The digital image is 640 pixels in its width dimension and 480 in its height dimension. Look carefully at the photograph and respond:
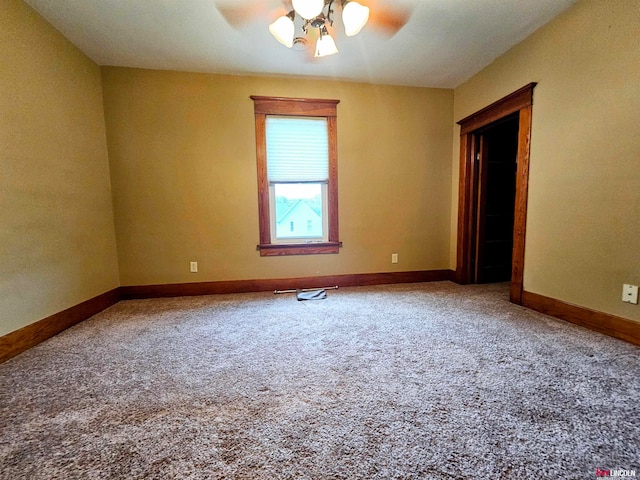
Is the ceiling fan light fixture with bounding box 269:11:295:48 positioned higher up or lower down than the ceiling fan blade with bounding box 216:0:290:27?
lower down

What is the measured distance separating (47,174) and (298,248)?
222cm

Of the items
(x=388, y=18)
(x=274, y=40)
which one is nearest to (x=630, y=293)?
(x=388, y=18)

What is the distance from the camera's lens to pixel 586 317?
75.6 inches

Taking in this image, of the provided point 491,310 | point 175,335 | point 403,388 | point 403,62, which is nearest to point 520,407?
point 403,388

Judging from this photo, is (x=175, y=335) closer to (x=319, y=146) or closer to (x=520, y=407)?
(x=520, y=407)

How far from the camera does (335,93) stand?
3.02 metres

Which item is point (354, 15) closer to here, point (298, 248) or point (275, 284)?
point (298, 248)

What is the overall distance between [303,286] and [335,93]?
7.51 ft

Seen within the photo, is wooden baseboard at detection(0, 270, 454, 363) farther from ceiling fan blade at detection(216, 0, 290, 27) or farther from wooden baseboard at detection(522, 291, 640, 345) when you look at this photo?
ceiling fan blade at detection(216, 0, 290, 27)

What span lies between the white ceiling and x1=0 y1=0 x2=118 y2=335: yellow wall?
0.95 ft

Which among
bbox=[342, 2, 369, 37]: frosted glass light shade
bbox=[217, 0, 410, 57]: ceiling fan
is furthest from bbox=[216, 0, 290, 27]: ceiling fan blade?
bbox=[342, 2, 369, 37]: frosted glass light shade

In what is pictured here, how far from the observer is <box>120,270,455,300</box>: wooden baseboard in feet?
9.44

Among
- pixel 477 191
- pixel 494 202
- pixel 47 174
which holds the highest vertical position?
pixel 47 174

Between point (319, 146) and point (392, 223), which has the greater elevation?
point (319, 146)
